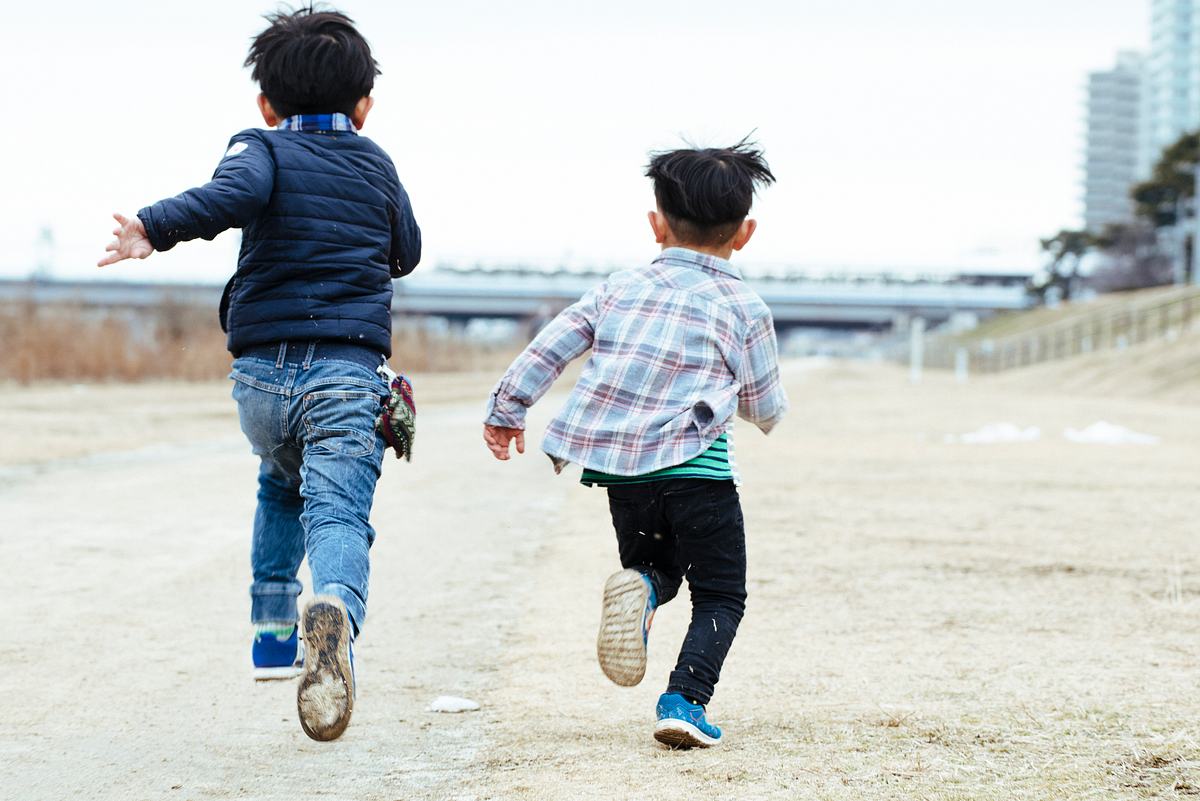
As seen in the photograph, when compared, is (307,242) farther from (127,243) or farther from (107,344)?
(107,344)

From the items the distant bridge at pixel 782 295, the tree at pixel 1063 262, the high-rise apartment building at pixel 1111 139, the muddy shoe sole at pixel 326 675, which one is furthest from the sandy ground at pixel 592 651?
the high-rise apartment building at pixel 1111 139

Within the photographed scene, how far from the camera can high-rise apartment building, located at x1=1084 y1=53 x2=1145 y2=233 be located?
625ft

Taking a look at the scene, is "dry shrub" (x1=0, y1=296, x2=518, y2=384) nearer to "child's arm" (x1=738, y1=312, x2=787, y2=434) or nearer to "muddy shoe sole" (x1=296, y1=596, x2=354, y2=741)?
"child's arm" (x1=738, y1=312, x2=787, y2=434)

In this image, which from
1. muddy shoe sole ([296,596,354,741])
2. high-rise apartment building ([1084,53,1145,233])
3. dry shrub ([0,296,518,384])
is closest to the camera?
muddy shoe sole ([296,596,354,741])

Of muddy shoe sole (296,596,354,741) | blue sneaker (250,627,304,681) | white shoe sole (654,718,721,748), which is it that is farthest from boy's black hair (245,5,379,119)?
white shoe sole (654,718,721,748)

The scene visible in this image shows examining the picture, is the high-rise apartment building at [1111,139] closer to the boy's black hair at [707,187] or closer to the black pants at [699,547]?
the boy's black hair at [707,187]

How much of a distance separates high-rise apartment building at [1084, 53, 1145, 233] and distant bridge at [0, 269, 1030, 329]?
299ft

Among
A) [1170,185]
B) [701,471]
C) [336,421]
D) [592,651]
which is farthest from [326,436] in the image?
[1170,185]

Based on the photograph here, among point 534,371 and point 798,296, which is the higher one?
point 534,371

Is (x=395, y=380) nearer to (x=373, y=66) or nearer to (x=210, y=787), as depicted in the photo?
(x=373, y=66)

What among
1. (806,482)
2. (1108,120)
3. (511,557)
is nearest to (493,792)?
(511,557)

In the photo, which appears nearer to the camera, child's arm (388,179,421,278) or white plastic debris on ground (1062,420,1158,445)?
child's arm (388,179,421,278)

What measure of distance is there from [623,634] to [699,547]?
0.28 metres

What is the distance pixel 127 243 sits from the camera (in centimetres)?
305
